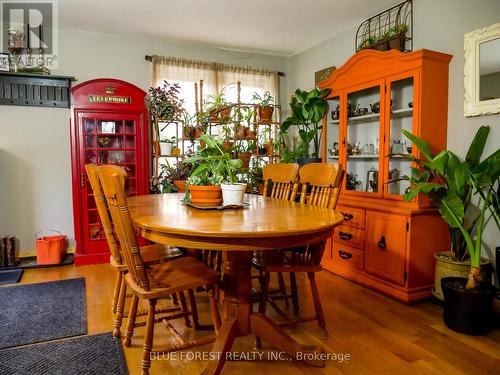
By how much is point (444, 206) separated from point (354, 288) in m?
1.04

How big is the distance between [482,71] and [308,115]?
1.65 meters

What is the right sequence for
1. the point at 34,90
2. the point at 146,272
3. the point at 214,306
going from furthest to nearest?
the point at 34,90
the point at 214,306
the point at 146,272

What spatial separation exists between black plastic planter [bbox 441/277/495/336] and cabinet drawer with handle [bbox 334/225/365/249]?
875mm

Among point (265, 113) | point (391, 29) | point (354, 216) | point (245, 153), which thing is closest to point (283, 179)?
point (354, 216)

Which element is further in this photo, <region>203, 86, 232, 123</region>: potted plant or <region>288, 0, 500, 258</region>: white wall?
<region>203, 86, 232, 123</region>: potted plant

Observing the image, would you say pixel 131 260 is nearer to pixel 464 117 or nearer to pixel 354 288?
pixel 354 288

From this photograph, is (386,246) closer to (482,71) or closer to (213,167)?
(482,71)

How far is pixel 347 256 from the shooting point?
10.5ft

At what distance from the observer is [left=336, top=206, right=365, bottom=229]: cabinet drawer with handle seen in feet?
10.1

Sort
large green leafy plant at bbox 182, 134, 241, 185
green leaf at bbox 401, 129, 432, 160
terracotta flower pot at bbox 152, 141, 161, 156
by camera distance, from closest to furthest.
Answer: large green leafy plant at bbox 182, 134, 241, 185
green leaf at bbox 401, 129, 432, 160
terracotta flower pot at bbox 152, 141, 161, 156

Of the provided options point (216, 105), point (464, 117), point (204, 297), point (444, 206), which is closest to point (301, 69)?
point (216, 105)

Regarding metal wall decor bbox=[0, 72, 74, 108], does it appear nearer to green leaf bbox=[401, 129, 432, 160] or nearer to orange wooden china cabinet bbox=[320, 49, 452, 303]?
orange wooden china cabinet bbox=[320, 49, 452, 303]

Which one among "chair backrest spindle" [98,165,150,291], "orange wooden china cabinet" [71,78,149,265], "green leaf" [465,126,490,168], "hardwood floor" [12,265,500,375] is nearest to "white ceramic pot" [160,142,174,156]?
"orange wooden china cabinet" [71,78,149,265]

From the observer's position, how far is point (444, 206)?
243 centimetres
